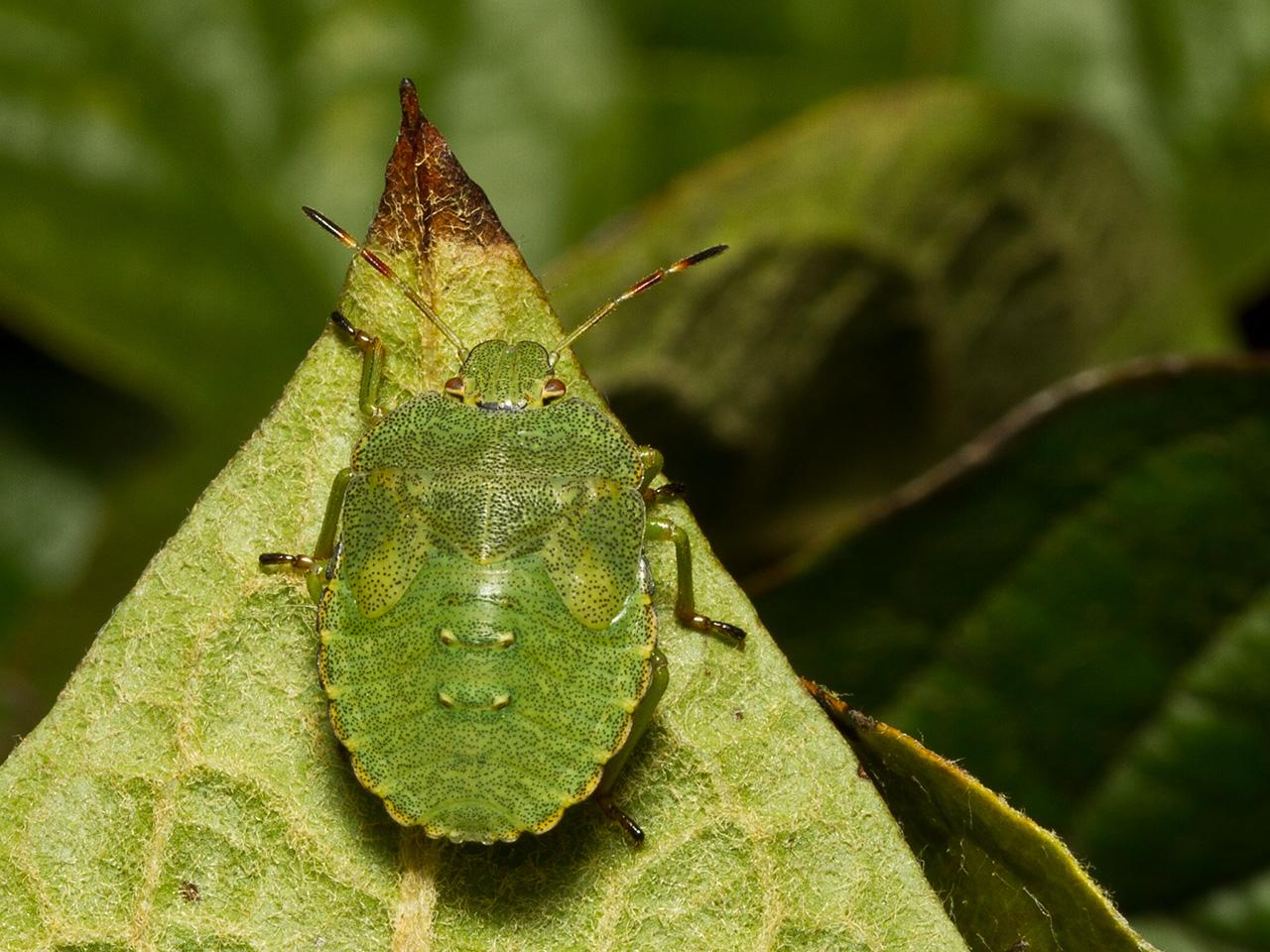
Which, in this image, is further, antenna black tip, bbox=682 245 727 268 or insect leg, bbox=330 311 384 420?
antenna black tip, bbox=682 245 727 268

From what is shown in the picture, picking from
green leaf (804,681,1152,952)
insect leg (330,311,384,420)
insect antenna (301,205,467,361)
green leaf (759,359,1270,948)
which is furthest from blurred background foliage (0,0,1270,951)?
green leaf (804,681,1152,952)

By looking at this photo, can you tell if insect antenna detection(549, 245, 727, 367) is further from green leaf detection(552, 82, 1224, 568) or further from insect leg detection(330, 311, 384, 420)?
insect leg detection(330, 311, 384, 420)

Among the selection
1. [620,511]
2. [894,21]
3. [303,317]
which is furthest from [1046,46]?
[620,511]

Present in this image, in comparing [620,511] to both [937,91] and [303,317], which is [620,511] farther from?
[303,317]

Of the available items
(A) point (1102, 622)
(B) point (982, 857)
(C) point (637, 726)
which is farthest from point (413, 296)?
(A) point (1102, 622)

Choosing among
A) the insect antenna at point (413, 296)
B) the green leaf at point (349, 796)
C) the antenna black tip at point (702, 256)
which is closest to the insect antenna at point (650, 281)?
the antenna black tip at point (702, 256)

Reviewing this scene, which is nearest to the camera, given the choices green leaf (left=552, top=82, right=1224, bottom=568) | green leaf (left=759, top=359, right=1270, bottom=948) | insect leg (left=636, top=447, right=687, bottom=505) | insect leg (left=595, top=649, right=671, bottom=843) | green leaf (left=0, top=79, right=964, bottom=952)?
green leaf (left=0, top=79, right=964, bottom=952)

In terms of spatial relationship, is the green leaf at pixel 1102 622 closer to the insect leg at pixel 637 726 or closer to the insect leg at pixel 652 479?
the insect leg at pixel 652 479

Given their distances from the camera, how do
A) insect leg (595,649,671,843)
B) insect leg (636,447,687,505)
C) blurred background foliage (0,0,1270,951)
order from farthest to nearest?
blurred background foliage (0,0,1270,951) < insect leg (636,447,687,505) < insect leg (595,649,671,843)
